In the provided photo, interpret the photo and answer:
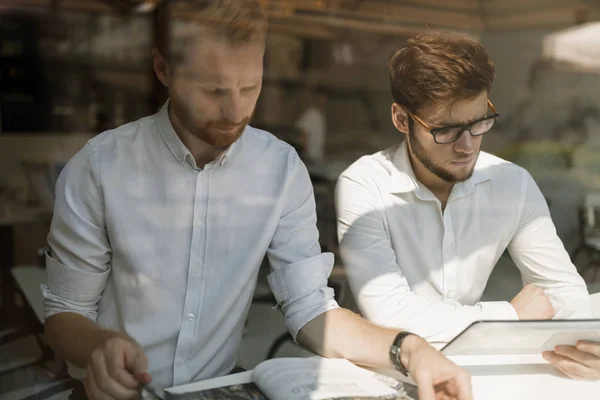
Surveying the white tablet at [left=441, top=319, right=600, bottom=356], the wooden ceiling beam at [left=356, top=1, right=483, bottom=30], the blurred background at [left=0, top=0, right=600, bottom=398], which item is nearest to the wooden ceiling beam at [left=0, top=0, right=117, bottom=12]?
the blurred background at [left=0, top=0, right=600, bottom=398]

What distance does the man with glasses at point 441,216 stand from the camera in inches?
82.9

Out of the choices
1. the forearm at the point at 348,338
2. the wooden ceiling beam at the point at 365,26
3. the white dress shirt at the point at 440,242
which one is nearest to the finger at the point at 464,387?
the forearm at the point at 348,338

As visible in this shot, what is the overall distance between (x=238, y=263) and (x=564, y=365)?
0.95 m

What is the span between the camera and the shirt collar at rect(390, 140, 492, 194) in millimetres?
2221

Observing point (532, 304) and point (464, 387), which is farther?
point (532, 304)

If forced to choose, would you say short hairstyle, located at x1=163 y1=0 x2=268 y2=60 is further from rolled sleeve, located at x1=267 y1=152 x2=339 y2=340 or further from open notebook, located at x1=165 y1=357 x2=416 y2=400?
open notebook, located at x1=165 y1=357 x2=416 y2=400

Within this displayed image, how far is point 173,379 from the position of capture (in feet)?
6.20

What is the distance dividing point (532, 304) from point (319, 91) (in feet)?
3.32

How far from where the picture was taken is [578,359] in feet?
5.82

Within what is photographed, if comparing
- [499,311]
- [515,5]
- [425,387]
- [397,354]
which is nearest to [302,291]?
[397,354]

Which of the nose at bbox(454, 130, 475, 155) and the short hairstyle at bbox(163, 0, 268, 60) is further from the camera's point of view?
the nose at bbox(454, 130, 475, 155)

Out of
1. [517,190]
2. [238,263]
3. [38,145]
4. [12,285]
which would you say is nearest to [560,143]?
[517,190]

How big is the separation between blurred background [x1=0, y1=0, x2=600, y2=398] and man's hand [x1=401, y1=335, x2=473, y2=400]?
612 millimetres

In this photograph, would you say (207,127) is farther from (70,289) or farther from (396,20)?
(396,20)
